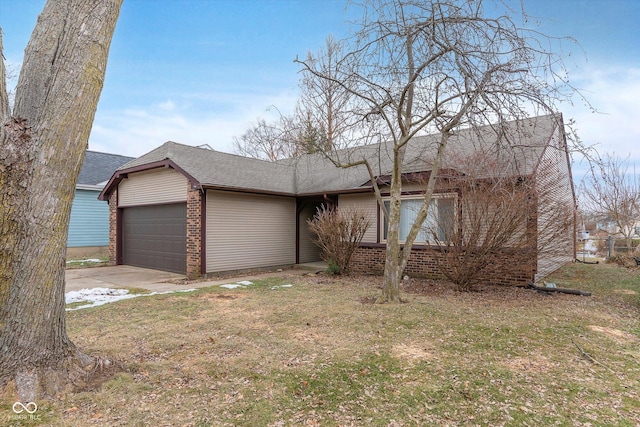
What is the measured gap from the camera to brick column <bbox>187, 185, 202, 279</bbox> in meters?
9.39

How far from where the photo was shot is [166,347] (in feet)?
13.6

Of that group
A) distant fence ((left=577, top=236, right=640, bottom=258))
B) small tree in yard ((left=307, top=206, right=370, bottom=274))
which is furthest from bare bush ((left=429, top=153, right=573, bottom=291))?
distant fence ((left=577, top=236, right=640, bottom=258))

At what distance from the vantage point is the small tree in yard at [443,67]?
194 inches

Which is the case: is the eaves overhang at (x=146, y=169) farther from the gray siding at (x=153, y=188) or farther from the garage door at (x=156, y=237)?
the garage door at (x=156, y=237)

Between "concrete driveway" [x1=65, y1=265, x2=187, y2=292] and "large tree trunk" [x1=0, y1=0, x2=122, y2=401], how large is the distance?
5.16 meters

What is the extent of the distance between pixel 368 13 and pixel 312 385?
17.2ft

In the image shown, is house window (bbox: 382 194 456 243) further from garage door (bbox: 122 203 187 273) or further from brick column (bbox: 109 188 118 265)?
brick column (bbox: 109 188 118 265)

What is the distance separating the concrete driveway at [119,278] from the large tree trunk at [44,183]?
516 cm

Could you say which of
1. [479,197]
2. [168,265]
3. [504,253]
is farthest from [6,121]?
[168,265]

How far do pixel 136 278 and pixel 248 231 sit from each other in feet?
10.6

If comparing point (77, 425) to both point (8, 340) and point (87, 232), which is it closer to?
point (8, 340)

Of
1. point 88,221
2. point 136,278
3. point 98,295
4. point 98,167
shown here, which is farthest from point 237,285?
point 98,167

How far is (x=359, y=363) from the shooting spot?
370 cm

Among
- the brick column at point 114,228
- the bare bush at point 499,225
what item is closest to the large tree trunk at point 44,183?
the bare bush at point 499,225
